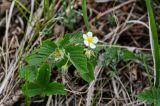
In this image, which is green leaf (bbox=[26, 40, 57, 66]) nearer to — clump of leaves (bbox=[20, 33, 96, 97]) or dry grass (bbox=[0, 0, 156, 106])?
clump of leaves (bbox=[20, 33, 96, 97])

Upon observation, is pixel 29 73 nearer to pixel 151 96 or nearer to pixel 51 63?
pixel 51 63

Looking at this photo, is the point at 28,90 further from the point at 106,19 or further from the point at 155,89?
the point at 106,19

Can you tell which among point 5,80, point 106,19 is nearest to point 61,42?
point 5,80

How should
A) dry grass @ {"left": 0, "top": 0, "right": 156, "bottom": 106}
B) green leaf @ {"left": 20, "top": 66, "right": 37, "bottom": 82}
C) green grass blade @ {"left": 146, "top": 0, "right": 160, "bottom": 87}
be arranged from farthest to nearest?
dry grass @ {"left": 0, "top": 0, "right": 156, "bottom": 106}, green leaf @ {"left": 20, "top": 66, "right": 37, "bottom": 82}, green grass blade @ {"left": 146, "top": 0, "right": 160, "bottom": 87}

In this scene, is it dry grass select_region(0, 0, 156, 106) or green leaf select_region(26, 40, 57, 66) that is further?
dry grass select_region(0, 0, 156, 106)

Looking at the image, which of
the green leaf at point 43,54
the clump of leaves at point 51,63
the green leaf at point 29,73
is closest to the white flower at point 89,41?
the clump of leaves at point 51,63

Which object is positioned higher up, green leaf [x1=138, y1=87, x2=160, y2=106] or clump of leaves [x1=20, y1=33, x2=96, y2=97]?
clump of leaves [x1=20, y1=33, x2=96, y2=97]

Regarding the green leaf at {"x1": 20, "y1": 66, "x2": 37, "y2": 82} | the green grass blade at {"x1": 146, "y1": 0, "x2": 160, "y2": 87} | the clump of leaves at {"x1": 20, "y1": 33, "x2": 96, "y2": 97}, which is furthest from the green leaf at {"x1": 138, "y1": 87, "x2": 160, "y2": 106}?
the green leaf at {"x1": 20, "y1": 66, "x2": 37, "y2": 82}
